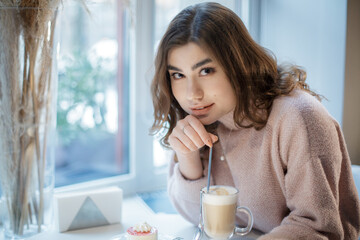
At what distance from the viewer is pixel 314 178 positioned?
2.79ft

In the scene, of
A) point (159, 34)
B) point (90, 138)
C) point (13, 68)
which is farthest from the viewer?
point (90, 138)

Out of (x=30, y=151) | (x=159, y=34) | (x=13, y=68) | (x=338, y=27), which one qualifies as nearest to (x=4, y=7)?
(x=13, y=68)

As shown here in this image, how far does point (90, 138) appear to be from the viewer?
2.68 m

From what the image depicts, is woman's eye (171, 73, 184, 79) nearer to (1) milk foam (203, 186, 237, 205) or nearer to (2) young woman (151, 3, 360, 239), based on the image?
(2) young woman (151, 3, 360, 239)

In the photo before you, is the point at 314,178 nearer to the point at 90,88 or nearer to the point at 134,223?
the point at 134,223

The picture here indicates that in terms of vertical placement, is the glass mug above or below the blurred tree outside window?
below

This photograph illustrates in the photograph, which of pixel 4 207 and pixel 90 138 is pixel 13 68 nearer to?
pixel 4 207

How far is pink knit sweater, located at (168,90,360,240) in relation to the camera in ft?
2.79

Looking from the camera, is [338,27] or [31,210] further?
[338,27]

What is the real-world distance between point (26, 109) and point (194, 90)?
1.50 feet

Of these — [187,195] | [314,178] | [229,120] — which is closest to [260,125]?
[229,120]

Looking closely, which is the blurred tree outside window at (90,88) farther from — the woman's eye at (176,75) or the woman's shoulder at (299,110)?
the woman's shoulder at (299,110)

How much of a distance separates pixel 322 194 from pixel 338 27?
0.66 m

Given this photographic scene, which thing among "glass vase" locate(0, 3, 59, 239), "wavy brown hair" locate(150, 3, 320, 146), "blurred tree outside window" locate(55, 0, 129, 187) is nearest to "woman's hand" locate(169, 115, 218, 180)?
"wavy brown hair" locate(150, 3, 320, 146)
